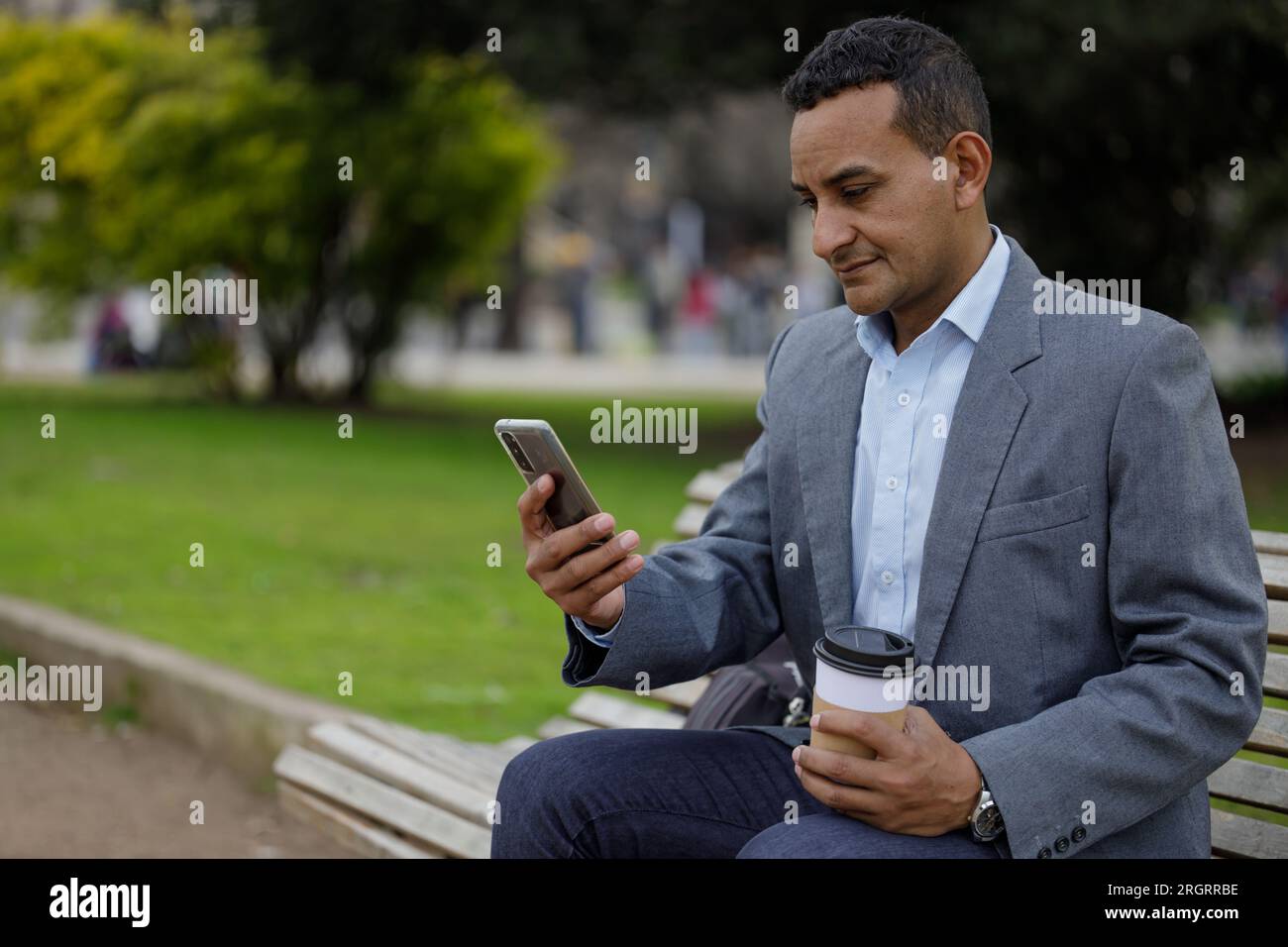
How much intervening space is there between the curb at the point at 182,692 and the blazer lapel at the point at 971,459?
272 centimetres

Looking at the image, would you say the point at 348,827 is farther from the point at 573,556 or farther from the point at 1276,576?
the point at 1276,576

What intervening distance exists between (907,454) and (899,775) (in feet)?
1.99

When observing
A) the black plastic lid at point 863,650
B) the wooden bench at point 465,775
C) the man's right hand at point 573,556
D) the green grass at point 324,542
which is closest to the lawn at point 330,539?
the green grass at point 324,542

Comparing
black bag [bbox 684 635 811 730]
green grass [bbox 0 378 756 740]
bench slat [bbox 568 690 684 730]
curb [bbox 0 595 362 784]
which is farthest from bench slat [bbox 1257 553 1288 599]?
green grass [bbox 0 378 756 740]

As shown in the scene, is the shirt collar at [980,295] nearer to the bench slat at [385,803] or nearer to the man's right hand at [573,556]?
the man's right hand at [573,556]

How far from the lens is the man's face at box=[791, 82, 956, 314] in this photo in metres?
2.57

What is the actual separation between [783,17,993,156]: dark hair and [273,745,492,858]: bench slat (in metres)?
1.69

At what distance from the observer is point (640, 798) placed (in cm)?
272

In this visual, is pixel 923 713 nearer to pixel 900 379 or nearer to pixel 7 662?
pixel 900 379

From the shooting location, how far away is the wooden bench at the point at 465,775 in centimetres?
298

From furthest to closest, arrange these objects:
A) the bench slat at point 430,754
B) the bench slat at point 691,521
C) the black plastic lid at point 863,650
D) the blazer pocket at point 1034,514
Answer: the bench slat at point 691,521, the bench slat at point 430,754, the blazer pocket at point 1034,514, the black plastic lid at point 863,650

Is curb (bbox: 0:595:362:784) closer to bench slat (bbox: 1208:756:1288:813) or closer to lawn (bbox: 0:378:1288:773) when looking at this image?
lawn (bbox: 0:378:1288:773)

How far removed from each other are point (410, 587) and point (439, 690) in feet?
6.22

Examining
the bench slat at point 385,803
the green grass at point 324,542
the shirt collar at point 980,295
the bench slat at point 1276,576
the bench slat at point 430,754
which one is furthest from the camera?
the green grass at point 324,542
